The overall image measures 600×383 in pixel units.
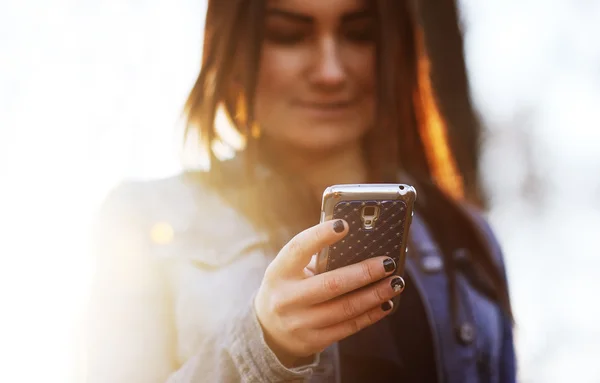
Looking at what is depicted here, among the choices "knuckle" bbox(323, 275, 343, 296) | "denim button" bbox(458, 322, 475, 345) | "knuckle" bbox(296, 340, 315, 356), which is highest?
"knuckle" bbox(323, 275, 343, 296)

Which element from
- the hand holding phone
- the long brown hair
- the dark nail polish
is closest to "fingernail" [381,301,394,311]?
the hand holding phone

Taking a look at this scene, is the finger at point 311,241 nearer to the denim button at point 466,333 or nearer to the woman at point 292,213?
the woman at point 292,213

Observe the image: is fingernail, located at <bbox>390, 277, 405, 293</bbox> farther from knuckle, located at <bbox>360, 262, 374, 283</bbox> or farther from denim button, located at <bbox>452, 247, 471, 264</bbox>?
denim button, located at <bbox>452, 247, 471, 264</bbox>

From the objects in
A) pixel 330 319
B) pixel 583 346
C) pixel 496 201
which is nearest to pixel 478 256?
pixel 330 319

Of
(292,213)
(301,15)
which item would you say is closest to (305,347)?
(292,213)

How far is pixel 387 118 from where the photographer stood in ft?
2.50

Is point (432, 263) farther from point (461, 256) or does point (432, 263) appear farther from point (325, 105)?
point (325, 105)

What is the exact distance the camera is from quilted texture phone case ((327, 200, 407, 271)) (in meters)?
0.46

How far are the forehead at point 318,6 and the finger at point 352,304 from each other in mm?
388

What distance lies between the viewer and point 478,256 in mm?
809

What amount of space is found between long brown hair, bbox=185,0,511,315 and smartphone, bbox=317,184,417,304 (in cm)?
29

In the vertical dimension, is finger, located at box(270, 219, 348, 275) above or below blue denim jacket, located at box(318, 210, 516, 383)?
above

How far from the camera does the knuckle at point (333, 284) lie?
0.41 m

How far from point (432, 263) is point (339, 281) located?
0.41 m
